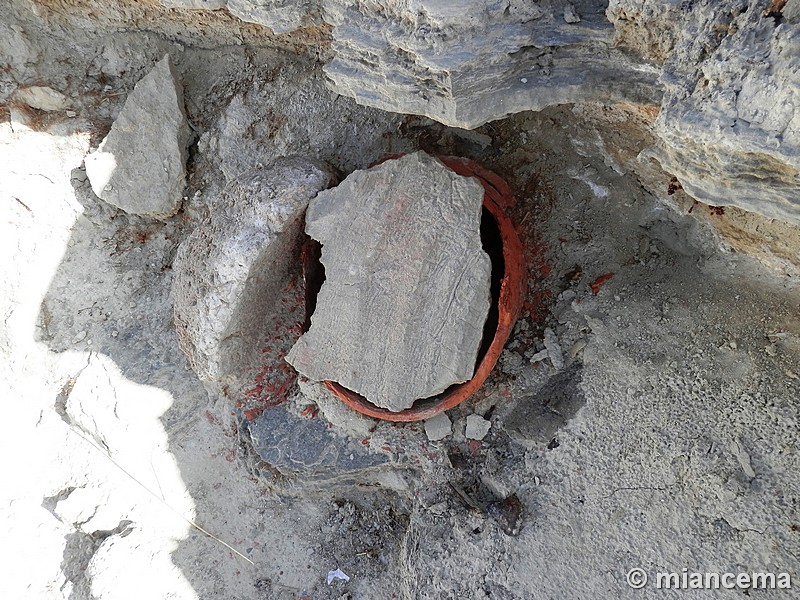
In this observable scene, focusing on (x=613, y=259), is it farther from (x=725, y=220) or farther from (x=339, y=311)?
(x=339, y=311)

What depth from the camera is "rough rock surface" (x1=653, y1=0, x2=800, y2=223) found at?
1017 mm

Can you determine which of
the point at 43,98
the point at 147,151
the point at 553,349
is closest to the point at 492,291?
the point at 553,349

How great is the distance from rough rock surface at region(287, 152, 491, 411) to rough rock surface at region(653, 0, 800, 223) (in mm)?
780

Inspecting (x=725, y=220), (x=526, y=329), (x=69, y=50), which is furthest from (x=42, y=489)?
(x=725, y=220)

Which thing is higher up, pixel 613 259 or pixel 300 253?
pixel 613 259

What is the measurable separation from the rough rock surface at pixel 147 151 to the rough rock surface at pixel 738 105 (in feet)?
5.84

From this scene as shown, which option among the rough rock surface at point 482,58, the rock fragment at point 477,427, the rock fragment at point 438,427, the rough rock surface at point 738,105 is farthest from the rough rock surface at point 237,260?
the rough rock surface at point 738,105

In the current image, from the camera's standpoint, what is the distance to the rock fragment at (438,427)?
2113mm

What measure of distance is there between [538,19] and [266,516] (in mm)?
2163

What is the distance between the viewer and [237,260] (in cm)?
195

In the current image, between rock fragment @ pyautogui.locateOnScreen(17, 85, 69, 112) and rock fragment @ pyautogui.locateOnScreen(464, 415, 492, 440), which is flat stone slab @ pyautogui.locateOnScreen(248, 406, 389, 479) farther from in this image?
rock fragment @ pyautogui.locateOnScreen(17, 85, 69, 112)

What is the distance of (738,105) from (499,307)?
991mm

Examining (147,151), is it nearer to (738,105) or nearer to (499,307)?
(499,307)

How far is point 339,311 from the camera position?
1.99m
